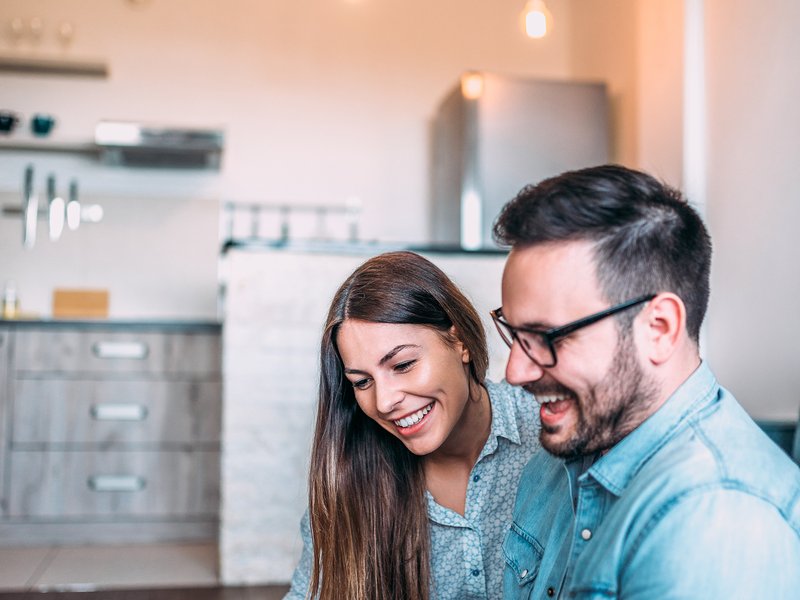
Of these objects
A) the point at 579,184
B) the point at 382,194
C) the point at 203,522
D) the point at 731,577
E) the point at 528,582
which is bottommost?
the point at 203,522

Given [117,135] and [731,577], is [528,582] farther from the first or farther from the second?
[117,135]

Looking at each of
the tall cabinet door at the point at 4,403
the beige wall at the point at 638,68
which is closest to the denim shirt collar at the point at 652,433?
the beige wall at the point at 638,68

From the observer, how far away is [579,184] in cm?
85

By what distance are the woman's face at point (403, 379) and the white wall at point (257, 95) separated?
316cm

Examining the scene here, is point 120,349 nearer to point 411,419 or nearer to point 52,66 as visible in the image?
point 52,66

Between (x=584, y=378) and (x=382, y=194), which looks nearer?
(x=584, y=378)

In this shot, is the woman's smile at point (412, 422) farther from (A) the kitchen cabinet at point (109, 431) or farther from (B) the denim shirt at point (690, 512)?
(A) the kitchen cabinet at point (109, 431)

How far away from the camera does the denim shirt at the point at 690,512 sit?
701 mm

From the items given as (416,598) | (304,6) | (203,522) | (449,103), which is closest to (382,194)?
(449,103)

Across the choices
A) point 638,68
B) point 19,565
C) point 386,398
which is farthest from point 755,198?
point 19,565

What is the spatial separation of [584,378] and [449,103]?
3708 millimetres

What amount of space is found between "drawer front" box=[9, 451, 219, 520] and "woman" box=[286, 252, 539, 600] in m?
2.21

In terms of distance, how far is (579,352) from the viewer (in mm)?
844

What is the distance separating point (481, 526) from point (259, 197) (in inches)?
134
